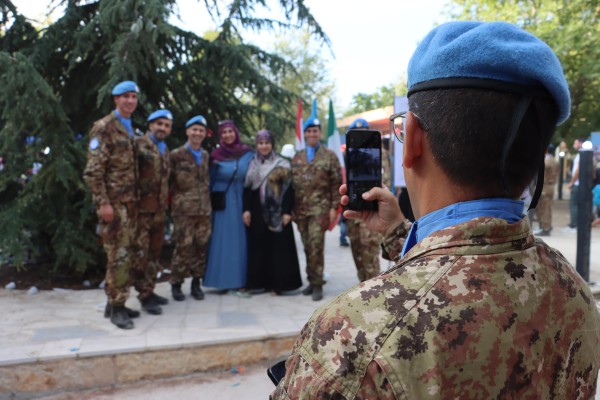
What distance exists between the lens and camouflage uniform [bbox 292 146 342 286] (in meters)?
5.28

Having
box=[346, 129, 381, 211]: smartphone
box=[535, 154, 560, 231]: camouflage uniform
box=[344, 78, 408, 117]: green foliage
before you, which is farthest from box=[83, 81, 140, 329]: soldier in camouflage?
box=[344, 78, 408, 117]: green foliage

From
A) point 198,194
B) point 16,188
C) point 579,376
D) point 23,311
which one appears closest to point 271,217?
point 198,194

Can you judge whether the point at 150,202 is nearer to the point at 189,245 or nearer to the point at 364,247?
the point at 189,245

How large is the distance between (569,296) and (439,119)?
37cm

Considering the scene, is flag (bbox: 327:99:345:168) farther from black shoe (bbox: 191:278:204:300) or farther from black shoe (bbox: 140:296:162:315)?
black shoe (bbox: 140:296:162:315)

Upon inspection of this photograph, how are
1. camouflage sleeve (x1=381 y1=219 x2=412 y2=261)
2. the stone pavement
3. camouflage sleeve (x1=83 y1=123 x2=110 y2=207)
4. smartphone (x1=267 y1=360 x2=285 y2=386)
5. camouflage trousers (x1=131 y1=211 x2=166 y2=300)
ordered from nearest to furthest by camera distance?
smartphone (x1=267 y1=360 x2=285 y2=386) → camouflage sleeve (x1=381 y1=219 x2=412 y2=261) → the stone pavement → camouflage sleeve (x1=83 y1=123 x2=110 y2=207) → camouflage trousers (x1=131 y1=211 x2=166 y2=300)

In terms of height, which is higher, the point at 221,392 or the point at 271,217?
the point at 271,217

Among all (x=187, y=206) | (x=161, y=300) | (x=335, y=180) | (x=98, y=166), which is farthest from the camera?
(x=335, y=180)

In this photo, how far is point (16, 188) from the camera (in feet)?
20.7

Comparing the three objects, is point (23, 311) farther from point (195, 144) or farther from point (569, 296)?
point (569, 296)

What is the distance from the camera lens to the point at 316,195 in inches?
208

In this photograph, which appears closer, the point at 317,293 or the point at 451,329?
the point at 451,329

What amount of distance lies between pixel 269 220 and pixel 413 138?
181 inches

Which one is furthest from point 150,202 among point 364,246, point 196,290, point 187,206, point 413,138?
point 413,138
